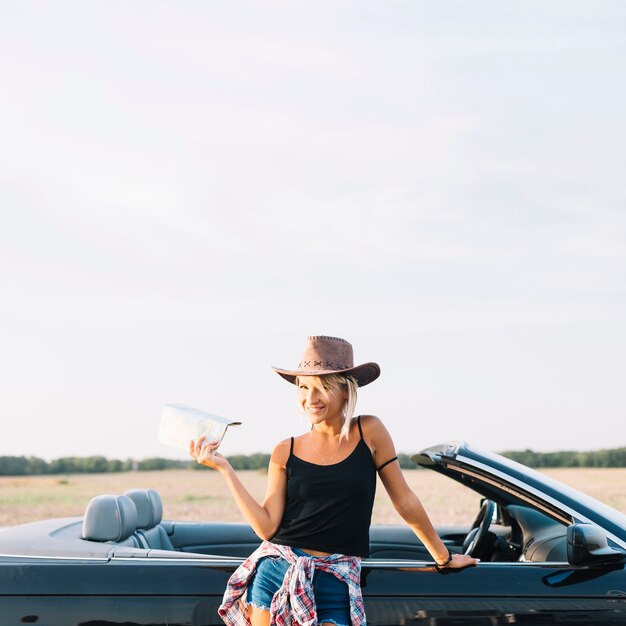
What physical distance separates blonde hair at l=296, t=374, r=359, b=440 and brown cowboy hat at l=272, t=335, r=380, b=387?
2 centimetres

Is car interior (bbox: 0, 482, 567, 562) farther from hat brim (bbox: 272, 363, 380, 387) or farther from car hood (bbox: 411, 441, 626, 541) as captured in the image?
hat brim (bbox: 272, 363, 380, 387)

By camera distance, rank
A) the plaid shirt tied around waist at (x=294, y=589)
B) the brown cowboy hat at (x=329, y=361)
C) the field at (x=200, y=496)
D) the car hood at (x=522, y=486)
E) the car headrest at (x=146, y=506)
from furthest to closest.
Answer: the field at (x=200, y=496) < the car headrest at (x=146, y=506) < the car hood at (x=522, y=486) < the brown cowboy hat at (x=329, y=361) < the plaid shirt tied around waist at (x=294, y=589)

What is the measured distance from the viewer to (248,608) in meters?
3.03

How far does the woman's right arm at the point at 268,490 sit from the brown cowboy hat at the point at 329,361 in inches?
10.3

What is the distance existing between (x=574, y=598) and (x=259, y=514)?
1.30 meters

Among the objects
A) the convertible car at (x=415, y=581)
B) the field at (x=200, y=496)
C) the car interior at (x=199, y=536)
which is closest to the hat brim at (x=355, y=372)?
the convertible car at (x=415, y=581)

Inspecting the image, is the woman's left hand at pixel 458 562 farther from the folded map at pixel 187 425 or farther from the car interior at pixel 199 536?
the folded map at pixel 187 425

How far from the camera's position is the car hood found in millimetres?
3613

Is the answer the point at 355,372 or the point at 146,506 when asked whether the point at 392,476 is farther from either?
the point at 146,506

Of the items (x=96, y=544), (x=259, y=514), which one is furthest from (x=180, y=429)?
(x=96, y=544)

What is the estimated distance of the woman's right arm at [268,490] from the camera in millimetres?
2969

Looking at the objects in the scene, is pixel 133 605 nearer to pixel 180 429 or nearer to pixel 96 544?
pixel 96 544

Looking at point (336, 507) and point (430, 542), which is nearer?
point (336, 507)

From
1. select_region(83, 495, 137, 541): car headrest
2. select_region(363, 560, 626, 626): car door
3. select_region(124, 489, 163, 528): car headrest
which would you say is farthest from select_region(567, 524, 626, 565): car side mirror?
select_region(124, 489, 163, 528): car headrest
